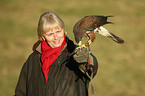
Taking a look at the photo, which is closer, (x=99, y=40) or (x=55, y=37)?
(x=55, y=37)

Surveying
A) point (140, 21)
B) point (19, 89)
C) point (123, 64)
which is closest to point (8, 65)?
point (123, 64)

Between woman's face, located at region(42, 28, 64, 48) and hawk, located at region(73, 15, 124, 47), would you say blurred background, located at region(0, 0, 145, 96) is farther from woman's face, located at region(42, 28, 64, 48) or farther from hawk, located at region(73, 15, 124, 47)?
hawk, located at region(73, 15, 124, 47)

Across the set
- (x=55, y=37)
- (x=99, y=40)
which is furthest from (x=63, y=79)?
(x=99, y=40)

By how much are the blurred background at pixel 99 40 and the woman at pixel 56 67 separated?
4.65 meters

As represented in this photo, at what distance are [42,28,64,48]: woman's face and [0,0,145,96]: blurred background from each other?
4795 millimetres

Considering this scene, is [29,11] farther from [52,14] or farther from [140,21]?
[52,14]

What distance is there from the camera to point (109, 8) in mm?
15219

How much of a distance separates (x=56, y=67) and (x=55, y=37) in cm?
45

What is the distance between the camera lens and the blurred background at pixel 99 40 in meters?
8.47

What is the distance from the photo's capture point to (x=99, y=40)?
37.6 ft

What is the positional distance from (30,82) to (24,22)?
428 inches

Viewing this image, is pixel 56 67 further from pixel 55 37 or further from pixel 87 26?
pixel 87 26

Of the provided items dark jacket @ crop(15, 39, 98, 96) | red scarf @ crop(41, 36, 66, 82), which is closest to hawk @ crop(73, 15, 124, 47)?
dark jacket @ crop(15, 39, 98, 96)

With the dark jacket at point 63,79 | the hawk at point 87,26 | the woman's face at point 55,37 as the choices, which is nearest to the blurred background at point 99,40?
the dark jacket at point 63,79
